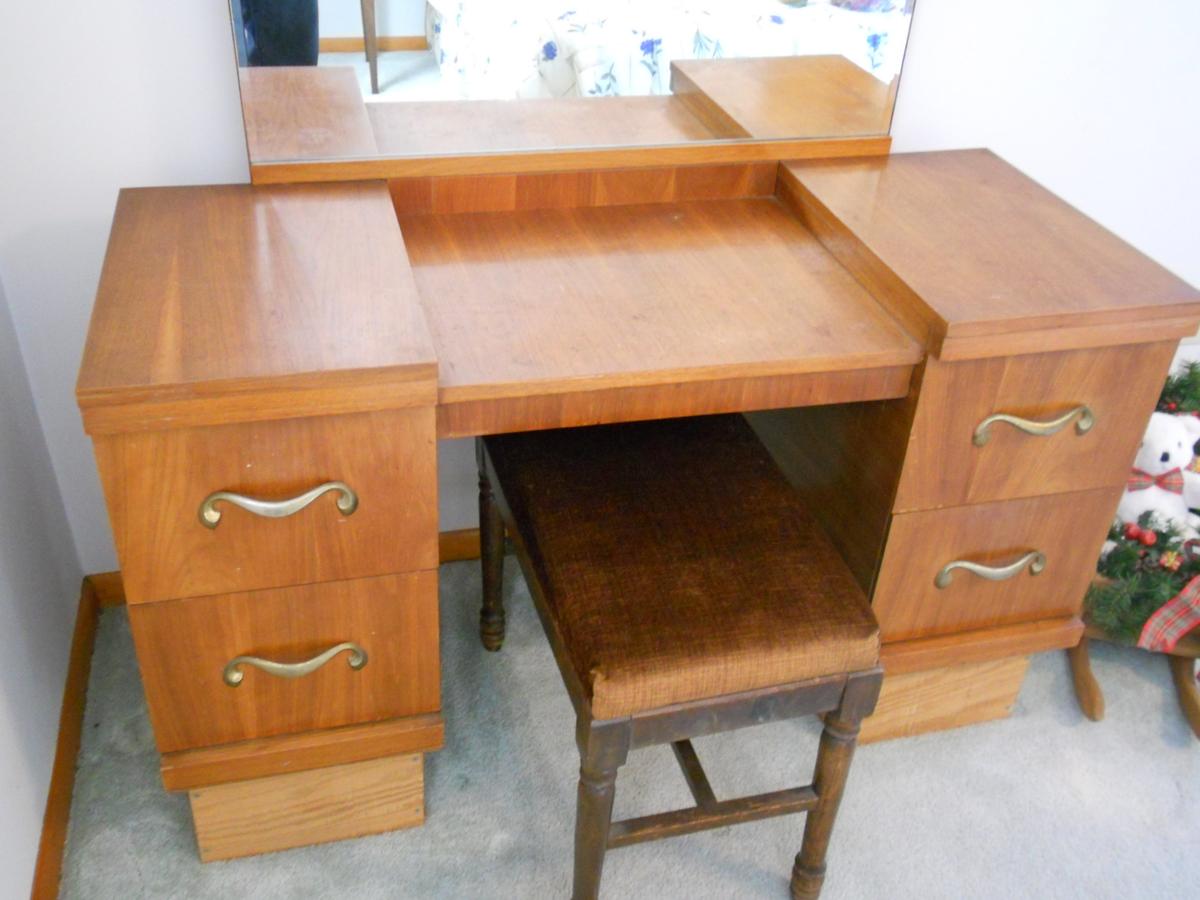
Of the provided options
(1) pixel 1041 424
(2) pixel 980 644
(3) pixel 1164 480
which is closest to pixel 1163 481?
(3) pixel 1164 480

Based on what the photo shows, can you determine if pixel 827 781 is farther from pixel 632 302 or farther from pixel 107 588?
pixel 107 588

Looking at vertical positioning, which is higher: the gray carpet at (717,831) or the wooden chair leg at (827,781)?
the wooden chair leg at (827,781)

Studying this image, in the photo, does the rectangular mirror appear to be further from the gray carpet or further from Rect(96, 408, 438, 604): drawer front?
the gray carpet

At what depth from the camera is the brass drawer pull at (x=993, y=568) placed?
4.48 feet

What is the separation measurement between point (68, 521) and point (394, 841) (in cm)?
69

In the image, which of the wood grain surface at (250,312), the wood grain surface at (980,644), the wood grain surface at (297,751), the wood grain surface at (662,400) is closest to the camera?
the wood grain surface at (250,312)

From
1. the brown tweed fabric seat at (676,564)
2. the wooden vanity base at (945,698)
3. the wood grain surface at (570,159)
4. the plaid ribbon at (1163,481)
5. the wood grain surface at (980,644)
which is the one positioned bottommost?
the wooden vanity base at (945,698)

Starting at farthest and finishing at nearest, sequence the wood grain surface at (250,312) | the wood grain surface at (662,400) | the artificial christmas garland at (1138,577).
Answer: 1. the artificial christmas garland at (1138,577)
2. the wood grain surface at (662,400)
3. the wood grain surface at (250,312)

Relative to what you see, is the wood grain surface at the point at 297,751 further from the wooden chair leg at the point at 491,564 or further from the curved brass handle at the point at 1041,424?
the curved brass handle at the point at 1041,424

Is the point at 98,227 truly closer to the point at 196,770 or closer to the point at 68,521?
the point at 68,521

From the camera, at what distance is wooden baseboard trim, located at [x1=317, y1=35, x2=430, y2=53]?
4.36 feet

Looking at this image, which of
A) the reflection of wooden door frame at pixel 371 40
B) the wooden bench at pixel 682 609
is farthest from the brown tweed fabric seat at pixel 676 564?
the reflection of wooden door frame at pixel 371 40

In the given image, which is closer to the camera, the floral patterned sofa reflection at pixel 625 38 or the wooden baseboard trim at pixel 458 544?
the floral patterned sofa reflection at pixel 625 38

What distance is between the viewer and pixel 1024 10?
5.19 ft
